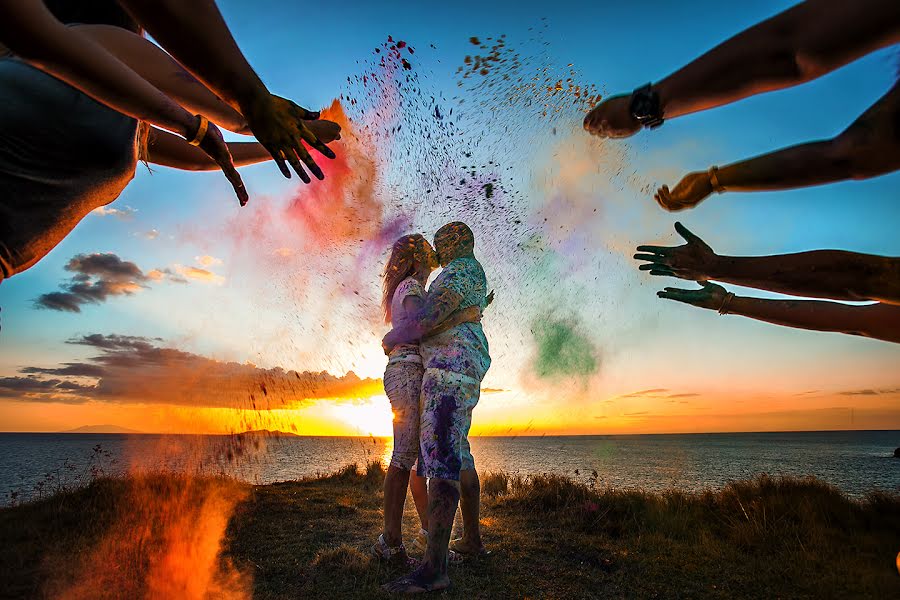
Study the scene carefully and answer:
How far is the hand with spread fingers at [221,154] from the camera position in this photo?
5.94 feet

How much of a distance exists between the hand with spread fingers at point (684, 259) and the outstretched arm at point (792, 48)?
733 millimetres

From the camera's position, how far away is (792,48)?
4.74 feet

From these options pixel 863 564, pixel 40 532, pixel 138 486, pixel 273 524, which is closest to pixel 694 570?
pixel 863 564

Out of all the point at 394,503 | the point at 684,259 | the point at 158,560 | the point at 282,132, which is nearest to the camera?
the point at 282,132

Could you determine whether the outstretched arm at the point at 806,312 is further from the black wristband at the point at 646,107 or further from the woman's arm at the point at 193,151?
the woman's arm at the point at 193,151

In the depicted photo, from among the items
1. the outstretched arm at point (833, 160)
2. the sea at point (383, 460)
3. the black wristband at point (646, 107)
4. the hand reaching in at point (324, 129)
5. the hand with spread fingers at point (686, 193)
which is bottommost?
the sea at point (383, 460)

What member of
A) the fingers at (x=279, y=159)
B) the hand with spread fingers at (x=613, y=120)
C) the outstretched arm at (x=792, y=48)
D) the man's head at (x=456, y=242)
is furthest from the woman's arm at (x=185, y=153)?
the man's head at (x=456, y=242)

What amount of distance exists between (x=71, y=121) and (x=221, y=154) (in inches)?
18.7

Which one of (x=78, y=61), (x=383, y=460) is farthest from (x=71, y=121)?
(x=383, y=460)

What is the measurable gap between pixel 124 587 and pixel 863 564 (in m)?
7.81

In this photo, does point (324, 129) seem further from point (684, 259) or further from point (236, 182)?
point (684, 259)

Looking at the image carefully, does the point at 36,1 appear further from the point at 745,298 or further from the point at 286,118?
the point at 745,298

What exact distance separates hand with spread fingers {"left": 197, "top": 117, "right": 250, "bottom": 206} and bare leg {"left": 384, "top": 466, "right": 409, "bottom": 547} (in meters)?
3.70

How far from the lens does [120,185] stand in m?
1.76
